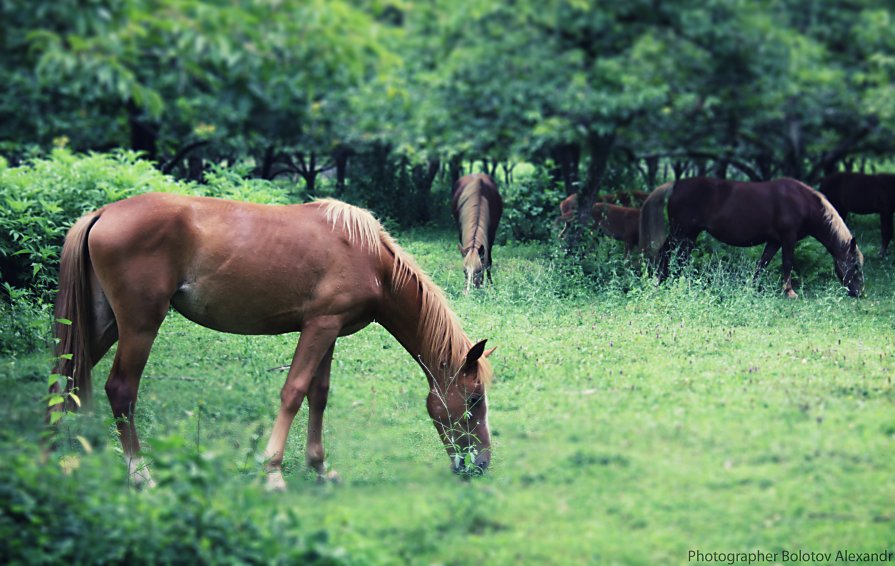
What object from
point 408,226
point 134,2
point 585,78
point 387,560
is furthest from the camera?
point 408,226

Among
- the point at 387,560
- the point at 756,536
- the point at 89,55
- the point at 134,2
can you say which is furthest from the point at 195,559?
the point at 89,55

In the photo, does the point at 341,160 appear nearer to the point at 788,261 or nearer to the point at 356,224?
the point at 788,261

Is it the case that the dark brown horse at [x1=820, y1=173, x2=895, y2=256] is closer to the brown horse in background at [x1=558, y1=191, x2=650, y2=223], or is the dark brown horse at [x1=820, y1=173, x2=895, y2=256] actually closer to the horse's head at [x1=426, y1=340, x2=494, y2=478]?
the brown horse in background at [x1=558, y1=191, x2=650, y2=223]

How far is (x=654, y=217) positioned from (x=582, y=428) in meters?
5.23

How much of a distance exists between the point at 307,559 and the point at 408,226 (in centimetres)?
986

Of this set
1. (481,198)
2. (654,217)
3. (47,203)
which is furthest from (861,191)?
(47,203)

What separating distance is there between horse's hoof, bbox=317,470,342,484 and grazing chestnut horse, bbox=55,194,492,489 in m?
0.07

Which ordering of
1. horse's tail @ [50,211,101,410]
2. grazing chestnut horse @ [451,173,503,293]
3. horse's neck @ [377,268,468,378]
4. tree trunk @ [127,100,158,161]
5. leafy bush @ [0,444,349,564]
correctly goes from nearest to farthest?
leafy bush @ [0,444,349,564]
horse's tail @ [50,211,101,410]
horse's neck @ [377,268,468,378]
grazing chestnut horse @ [451,173,503,293]
tree trunk @ [127,100,158,161]

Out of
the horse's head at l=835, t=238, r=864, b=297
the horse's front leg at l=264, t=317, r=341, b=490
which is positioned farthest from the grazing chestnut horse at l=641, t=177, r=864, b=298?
the horse's front leg at l=264, t=317, r=341, b=490

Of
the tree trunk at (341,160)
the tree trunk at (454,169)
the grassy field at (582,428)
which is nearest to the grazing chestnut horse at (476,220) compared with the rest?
the grassy field at (582,428)

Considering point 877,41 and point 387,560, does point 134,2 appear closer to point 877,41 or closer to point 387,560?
point 387,560

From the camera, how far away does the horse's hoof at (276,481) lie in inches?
189

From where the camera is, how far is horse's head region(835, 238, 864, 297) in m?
9.33

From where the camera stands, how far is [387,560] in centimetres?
370
